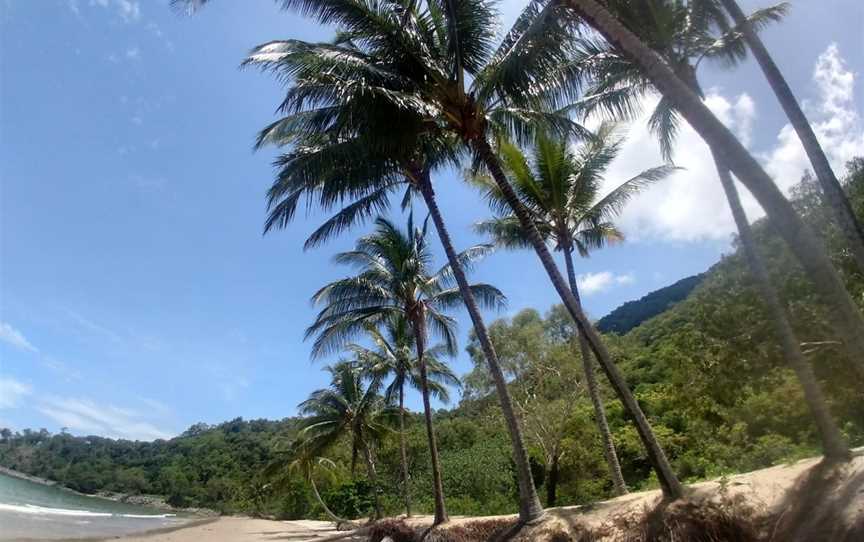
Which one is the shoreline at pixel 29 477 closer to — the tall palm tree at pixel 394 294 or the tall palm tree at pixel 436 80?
the tall palm tree at pixel 394 294

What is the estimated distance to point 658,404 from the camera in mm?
22203

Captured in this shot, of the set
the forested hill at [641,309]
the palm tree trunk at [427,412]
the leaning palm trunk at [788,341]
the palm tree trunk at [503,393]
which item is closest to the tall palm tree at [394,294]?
the palm tree trunk at [427,412]

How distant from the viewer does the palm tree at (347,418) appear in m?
25.2

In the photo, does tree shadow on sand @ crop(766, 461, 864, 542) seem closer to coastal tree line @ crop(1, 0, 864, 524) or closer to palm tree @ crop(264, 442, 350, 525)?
coastal tree line @ crop(1, 0, 864, 524)

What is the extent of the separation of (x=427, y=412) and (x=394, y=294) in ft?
12.4

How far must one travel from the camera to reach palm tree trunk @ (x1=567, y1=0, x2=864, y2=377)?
18.2 feet

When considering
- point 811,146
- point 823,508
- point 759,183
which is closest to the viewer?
point 823,508

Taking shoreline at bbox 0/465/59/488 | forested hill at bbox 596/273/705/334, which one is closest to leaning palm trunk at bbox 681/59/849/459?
forested hill at bbox 596/273/705/334

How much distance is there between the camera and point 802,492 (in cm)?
582

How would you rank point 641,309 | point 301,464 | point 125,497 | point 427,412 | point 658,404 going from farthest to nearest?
point 125,497 → point 641,309 → point 301,464 → point 658,404 → point 427,412

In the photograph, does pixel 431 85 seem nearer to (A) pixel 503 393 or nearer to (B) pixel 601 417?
(A) pixel 503 393

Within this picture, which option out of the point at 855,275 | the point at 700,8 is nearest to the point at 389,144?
the point at 700,8

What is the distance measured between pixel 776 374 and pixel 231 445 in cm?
7850

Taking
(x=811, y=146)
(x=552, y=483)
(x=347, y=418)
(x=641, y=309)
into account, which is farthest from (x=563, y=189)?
(x=641, y=309)
